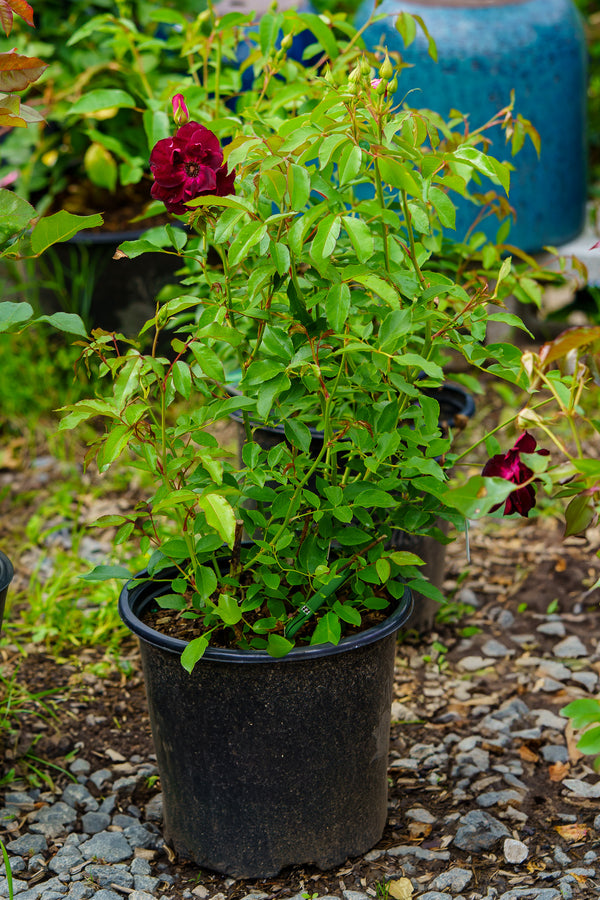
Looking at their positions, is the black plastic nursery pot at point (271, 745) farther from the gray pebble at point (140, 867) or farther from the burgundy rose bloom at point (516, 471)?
the burgundy rose bloom at point (516, 471)

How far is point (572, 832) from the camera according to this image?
1.67 metres

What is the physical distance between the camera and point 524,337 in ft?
11.8

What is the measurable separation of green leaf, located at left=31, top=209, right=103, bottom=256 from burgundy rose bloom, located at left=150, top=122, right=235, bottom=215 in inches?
4.1

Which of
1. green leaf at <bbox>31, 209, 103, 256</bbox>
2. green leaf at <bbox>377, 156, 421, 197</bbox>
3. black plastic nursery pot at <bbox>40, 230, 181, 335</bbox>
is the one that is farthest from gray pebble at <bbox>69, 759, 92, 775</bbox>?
black plastic nursery pot at <bbox>40, 230, 181, 335</bbox>

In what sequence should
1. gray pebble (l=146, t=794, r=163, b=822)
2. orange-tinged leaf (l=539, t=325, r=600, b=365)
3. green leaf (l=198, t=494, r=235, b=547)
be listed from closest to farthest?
orange-tinged leaf (l=539, t=325, r=600, b=365) < green leaf (l=198, t=494, r=235, b=547) < gray pebble (l=146, t=794, r=163, b=822)

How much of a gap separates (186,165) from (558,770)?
4.19ft

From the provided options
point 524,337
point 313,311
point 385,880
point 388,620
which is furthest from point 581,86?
point 385,880

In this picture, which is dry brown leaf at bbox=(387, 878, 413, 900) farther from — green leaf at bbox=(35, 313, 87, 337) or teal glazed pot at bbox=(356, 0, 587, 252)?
teal glazed pot at bbox=(356, 0, 587, 252)

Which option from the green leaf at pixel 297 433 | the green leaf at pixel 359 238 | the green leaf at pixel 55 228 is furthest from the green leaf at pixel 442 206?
the green leaf at pixel 55 228

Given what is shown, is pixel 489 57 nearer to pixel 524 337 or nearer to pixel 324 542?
pixel 524 337

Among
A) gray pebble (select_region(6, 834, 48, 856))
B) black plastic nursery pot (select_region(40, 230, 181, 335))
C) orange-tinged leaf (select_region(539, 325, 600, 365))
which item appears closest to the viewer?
orange-tinged leaf (select_region(539, 325, 600, 365))

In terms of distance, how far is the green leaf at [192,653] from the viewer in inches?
53.5

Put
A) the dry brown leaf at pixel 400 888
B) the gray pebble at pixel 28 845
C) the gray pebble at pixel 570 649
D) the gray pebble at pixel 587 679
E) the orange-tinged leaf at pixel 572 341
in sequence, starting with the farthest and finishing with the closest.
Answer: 1. the gray pebble at pixel 570 649
2. the gray pebble at pixel 587 679
3. the gray pebble at pixel 28 845
4. the dry brown leaf at pixel 400 888
5. the orange-tinged leaf at pixel 572 341

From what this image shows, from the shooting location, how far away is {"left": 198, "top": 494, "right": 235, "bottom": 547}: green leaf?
3.84ft
